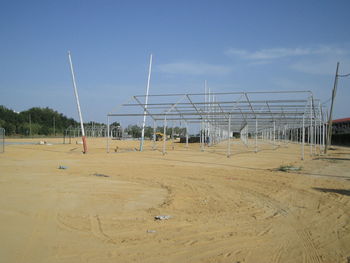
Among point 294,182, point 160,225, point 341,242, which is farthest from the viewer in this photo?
point 294,182

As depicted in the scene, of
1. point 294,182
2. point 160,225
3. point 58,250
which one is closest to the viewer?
point 58,250

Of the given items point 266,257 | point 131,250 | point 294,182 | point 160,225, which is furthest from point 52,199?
point 294,182

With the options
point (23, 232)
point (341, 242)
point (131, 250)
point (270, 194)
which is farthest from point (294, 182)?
point (23, 232)

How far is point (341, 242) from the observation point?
13.5 ft

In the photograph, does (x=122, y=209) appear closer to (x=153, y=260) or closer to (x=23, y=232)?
(x=23, y=232)

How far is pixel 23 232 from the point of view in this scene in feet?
14.6

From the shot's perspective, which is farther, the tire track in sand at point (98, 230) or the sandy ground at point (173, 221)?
the tire track in sand at point (98, 230)

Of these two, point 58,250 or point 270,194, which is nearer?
point 58,250

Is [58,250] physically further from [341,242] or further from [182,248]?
[341,242]

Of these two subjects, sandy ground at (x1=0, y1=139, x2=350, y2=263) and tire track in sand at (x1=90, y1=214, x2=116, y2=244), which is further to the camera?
tire track in sand at (x1=90, y1=214, x2=116, y2=244)

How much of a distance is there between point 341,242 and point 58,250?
3.50 meters

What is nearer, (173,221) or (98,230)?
(98,230)

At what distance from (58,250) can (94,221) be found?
4.10 ft

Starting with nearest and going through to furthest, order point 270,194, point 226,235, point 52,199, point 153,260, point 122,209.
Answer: point 153,260 → point 226,235 → point 122,209 → point 52,199 → point 270,194
